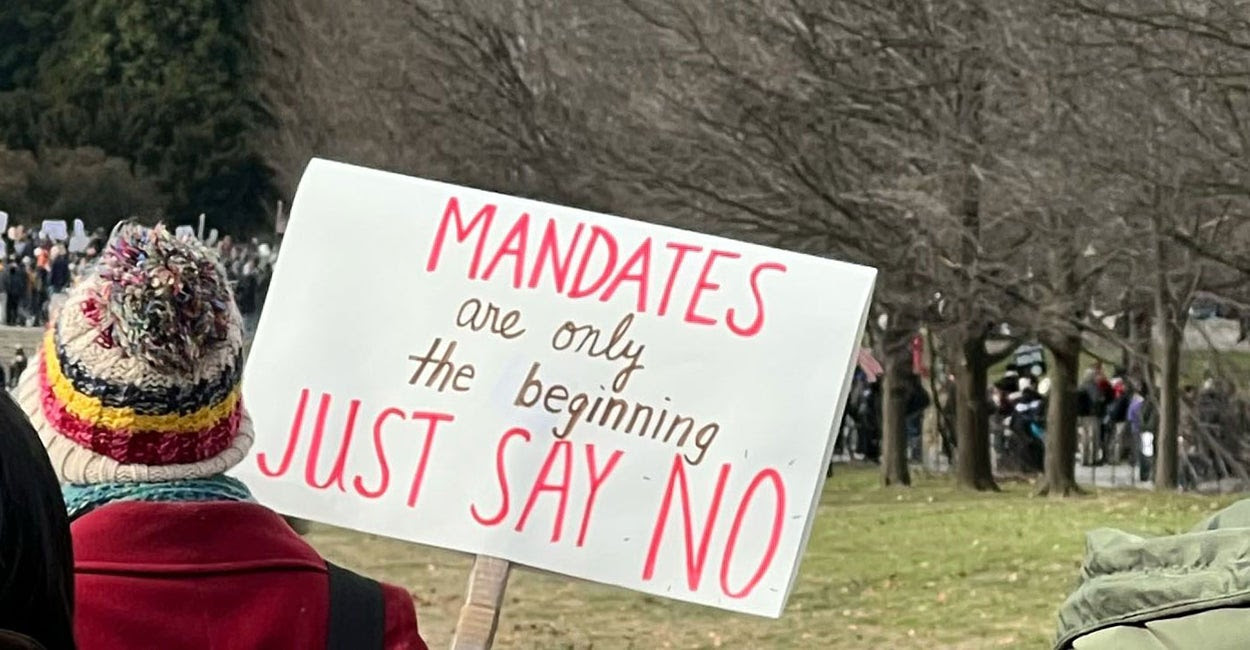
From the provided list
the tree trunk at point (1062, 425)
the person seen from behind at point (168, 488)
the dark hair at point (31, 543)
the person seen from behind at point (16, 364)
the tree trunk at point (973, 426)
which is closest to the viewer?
the dark hair at point (31, 543)

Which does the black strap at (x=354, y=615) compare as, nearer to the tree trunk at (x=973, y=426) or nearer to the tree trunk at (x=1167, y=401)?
the tree trunk at (x=1167, y=401)

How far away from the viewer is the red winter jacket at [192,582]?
5.84 feet

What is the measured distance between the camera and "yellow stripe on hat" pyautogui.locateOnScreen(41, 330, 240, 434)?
6.04 feet

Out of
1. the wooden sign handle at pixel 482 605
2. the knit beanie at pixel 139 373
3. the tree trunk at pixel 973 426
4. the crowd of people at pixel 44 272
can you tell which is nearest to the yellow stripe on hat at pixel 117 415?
the knit beanie at pixel 139 373

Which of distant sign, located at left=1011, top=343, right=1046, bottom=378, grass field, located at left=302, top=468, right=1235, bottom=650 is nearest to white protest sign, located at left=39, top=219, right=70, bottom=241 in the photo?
distant sign, located at left=1011, top=343, right=1046, bottom=378

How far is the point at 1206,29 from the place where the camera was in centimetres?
1090

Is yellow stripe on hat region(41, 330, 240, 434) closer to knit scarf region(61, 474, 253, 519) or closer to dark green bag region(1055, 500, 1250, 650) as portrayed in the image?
knit scarf region(61, 474, 253, 519)

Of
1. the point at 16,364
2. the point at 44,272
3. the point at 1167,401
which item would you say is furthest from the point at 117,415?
the point at 44,272

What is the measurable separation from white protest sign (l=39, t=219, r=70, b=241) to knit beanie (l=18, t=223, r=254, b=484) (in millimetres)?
23648

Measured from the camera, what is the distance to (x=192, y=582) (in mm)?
1808

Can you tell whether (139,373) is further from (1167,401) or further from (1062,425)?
(1062,425)

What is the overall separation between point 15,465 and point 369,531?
1967 mm

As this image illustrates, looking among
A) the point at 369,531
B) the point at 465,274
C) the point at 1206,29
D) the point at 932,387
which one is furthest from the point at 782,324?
the point at 932,387

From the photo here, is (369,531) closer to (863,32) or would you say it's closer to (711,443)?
(711,443)
